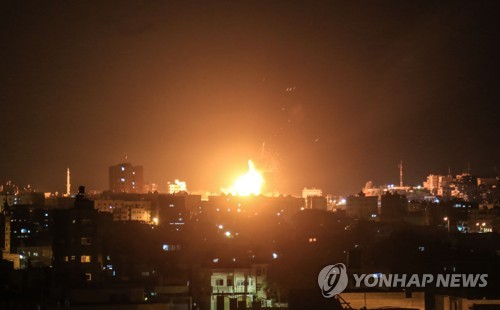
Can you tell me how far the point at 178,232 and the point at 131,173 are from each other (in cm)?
4192

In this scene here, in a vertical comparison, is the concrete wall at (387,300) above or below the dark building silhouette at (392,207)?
below

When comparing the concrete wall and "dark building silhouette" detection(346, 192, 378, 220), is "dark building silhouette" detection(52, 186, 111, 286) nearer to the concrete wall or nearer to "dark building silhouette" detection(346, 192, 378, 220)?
the concrete wall

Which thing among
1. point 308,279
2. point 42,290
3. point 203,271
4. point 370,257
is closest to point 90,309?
point 42,290

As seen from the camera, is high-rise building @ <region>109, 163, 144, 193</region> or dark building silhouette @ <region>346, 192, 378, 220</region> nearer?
dark building silhouette @ <region>346, 192, 378, 220</region>

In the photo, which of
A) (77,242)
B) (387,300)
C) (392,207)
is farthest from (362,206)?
(387,300)

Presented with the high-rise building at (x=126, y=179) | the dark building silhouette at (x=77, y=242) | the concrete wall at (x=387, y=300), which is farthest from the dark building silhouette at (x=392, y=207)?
the concrete wall at (x=387, y=300)

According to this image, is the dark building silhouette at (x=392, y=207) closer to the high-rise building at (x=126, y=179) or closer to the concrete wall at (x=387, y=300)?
the high-rise building at (x=126, y=179)

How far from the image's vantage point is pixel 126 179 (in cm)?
6975

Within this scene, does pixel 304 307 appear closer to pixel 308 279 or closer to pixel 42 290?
pixel 42 290

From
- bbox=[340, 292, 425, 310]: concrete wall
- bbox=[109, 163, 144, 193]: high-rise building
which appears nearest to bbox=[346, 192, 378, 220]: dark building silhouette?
bbox=[109, 163, 144, 193]: high-rise building

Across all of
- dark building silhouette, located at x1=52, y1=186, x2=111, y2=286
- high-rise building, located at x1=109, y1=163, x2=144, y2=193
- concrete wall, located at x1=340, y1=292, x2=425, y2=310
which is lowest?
concrete wall, located at x1=340, y1=292, x2=425, y2=310

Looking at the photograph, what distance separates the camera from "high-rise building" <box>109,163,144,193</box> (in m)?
69.2

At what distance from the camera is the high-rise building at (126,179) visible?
69.2 meters

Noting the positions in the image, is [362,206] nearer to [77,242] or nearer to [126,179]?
[126,179]
